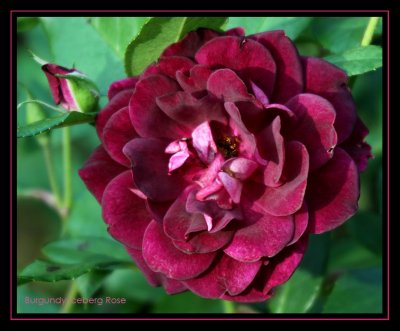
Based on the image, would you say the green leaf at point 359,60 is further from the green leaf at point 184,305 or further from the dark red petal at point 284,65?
the green leaf at point 184,305

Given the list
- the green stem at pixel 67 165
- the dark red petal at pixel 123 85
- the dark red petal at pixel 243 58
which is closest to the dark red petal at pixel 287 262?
the dark red petal at pixel 243 58

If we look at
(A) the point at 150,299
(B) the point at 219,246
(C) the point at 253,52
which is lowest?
(A) the point at 150,299

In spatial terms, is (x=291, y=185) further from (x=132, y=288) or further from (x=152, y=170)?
(x=132, y=288)

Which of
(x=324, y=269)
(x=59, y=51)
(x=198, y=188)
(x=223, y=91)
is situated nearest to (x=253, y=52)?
(x=223, y=91)

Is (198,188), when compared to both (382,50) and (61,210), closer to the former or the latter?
(382,50)

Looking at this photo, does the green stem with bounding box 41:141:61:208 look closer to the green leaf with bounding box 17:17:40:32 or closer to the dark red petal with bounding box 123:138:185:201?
the green leaf with bounding box 17:17:40:32
